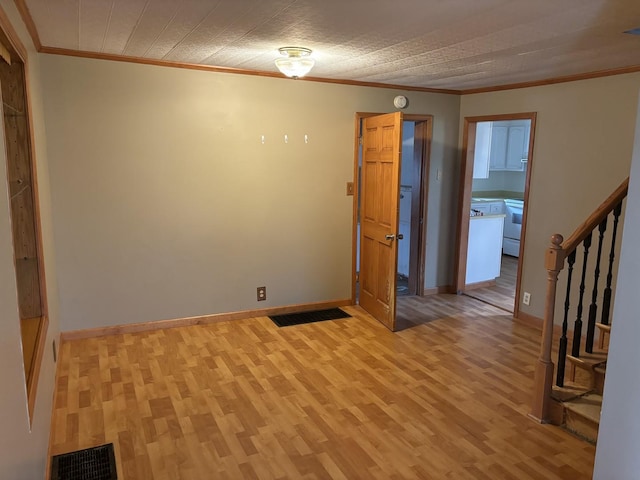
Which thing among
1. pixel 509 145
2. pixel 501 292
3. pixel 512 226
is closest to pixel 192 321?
pixel 501 292

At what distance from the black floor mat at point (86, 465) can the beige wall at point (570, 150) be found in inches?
150

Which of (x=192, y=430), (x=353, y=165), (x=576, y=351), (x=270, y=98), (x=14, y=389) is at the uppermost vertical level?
(x=270, y=98)

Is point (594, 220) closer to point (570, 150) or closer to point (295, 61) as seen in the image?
point (570, 150)

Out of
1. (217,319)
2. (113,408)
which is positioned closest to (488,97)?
(217,319)

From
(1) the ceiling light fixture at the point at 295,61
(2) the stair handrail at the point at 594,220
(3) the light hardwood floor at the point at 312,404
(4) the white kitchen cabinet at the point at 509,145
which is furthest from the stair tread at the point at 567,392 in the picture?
(4) the white kitchen cabinet at the point at 509,145

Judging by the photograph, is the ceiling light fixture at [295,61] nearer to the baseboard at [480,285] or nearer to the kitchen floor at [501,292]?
the kitchen floor at [501,292]

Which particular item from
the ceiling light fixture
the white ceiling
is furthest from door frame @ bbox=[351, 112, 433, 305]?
the ceiling light fixture

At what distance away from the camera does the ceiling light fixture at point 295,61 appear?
3.23 meters

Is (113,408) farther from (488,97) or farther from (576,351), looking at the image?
(488,97)

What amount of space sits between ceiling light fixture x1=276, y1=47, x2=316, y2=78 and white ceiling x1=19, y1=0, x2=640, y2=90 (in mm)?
82

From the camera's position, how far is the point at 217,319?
14.9 ft

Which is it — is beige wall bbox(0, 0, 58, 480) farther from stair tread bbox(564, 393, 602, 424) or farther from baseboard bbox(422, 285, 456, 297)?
baseboard bbox(422, 285, 456, 297)

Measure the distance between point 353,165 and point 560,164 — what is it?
188 centimetres

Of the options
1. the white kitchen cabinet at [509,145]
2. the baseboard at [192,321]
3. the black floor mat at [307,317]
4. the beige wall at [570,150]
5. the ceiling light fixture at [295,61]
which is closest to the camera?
the ceiling light fixture at [295,61]
